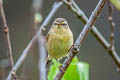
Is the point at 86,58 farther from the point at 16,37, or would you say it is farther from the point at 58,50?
→ the point at 58,50

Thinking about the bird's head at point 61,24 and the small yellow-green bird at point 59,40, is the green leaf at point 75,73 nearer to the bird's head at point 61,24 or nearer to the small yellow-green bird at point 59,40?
the small yellow-green bird at point 59,40

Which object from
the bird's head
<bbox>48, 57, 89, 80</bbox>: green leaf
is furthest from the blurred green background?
<bbox>48, 57, 89, 80</bbox>: green leaf

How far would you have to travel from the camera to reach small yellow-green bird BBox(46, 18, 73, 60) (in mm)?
3205

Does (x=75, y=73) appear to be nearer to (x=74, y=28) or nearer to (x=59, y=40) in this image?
(x=59, y=40)

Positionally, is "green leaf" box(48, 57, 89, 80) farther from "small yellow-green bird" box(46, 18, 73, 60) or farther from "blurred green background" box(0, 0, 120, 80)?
"blurred green background" box(0, 0, 120, 80)

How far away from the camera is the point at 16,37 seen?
23.7 feet

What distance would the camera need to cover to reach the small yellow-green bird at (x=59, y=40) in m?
3.21

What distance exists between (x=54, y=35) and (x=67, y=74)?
811 millimetres

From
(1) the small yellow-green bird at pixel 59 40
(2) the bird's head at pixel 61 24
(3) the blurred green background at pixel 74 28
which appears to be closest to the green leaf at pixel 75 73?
(1) the small yellow-green bird at pixel 59 40

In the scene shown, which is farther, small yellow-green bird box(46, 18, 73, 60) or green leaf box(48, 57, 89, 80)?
small yellow-green bird box(46, 18, 73, 60)

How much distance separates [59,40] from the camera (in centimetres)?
325

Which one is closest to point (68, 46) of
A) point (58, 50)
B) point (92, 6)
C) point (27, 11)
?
point (58, 50)

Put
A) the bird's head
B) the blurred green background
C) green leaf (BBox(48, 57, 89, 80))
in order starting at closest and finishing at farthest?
green leaf (BBox(48, 57, 89, 80)), the bird's head, the blurred green background

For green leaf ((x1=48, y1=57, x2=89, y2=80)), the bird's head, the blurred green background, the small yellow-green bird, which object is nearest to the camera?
green leaf ((x1=48, y1=57, x2=89, y2=80))
